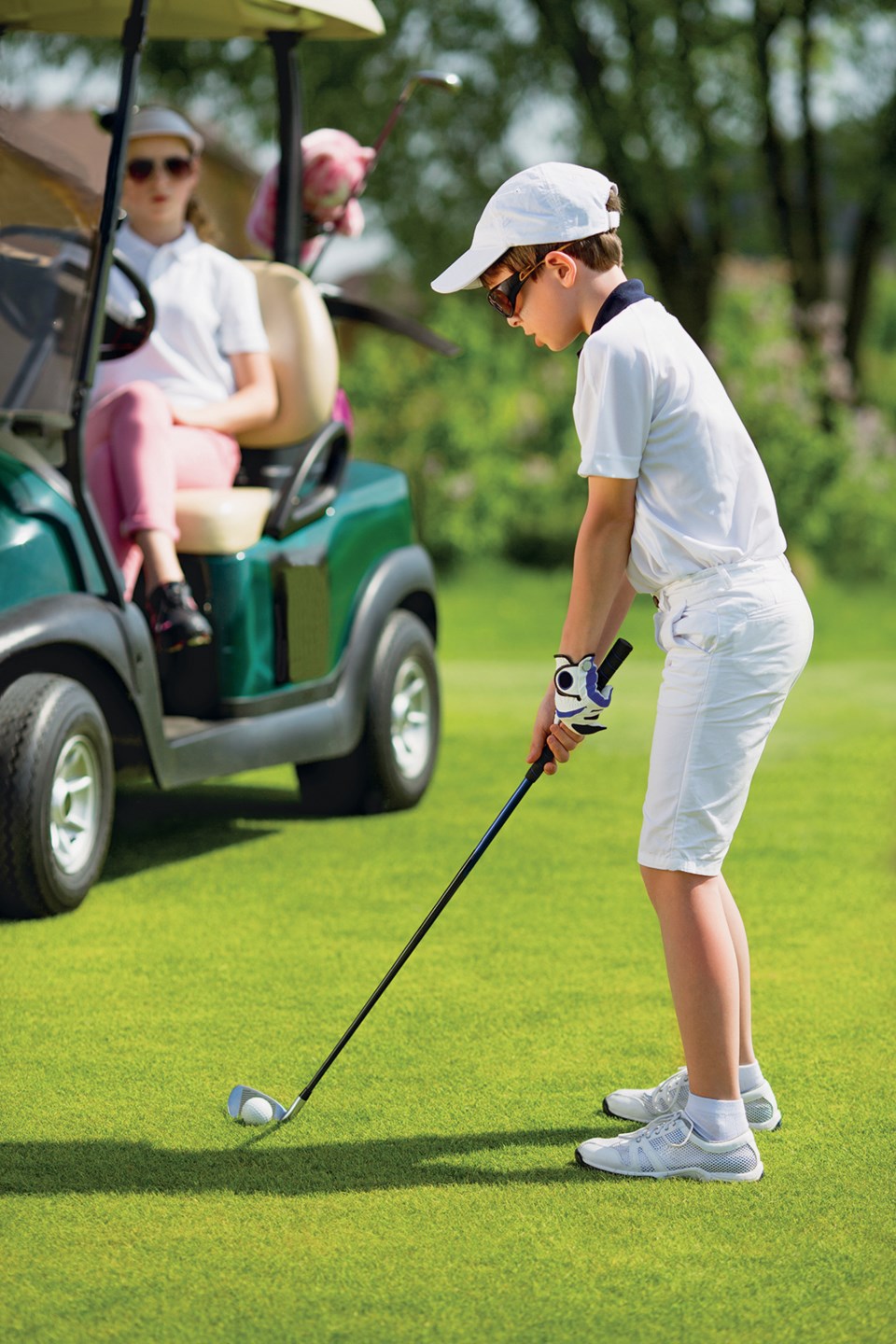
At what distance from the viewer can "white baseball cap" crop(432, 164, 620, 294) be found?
312 cm

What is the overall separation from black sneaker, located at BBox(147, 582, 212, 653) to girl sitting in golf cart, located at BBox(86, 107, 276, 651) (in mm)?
10

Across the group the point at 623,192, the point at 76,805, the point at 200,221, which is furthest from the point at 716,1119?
the point at 623,192

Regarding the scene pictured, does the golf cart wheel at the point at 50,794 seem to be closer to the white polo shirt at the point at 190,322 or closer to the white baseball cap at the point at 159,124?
the white polo shirt at the point at 190,322

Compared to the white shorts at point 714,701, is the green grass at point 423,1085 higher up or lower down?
lower down

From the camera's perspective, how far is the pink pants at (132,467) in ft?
17.2

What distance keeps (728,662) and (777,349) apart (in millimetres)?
13833

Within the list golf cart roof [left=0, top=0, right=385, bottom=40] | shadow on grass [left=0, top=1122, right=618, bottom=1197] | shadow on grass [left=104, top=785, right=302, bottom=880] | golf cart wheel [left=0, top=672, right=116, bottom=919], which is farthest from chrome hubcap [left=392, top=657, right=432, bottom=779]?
shadow on grass [left=0, top=1122, right=618, bottom=1197]

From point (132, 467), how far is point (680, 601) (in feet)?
8.12

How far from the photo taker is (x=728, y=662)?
311 cm

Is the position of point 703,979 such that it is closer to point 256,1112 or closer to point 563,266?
point 256,1112

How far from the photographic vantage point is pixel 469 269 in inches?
126

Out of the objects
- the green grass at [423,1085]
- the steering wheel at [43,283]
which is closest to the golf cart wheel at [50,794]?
the green grass at [423,1085]

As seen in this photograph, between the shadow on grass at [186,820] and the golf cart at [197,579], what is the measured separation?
0.90ft

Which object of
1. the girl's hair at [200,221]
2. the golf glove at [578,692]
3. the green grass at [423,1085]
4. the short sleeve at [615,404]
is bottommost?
the green grass at [423,1085]
